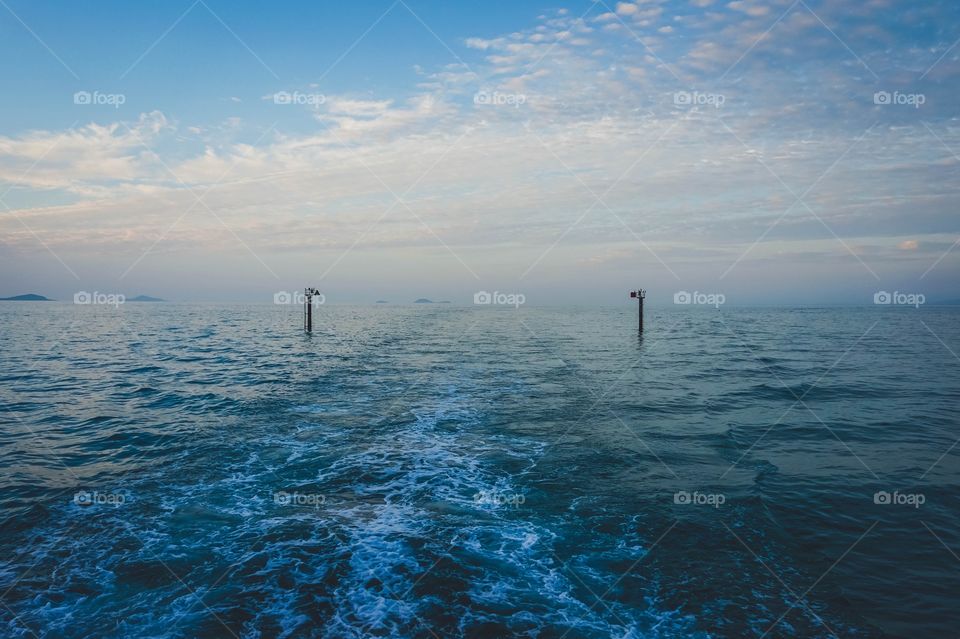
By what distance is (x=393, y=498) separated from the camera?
1129 centimetres

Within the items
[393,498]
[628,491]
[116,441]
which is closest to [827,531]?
[628,491]

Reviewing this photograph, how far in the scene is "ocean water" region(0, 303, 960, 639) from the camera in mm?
7230

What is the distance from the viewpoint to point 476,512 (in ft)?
34.9

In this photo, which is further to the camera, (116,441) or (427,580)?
(116,441)

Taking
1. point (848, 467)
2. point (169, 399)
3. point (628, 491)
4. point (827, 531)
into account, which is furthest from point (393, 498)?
point (169, 399)

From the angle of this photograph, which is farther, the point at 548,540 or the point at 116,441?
the point at 116,441

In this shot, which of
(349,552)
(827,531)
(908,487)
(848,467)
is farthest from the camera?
(848,467)

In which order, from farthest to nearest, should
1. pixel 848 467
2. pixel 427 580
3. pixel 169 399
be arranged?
pixel 169 399
pixel 848 467
pixel 427 580

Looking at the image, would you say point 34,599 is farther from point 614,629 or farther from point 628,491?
point 628,491

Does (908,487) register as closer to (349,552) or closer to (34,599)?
(349,552)

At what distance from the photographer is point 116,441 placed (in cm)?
1513

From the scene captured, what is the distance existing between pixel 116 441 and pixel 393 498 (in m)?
10.3

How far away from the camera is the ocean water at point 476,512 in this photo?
23.7ft

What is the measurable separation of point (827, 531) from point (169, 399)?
77.5 ft
